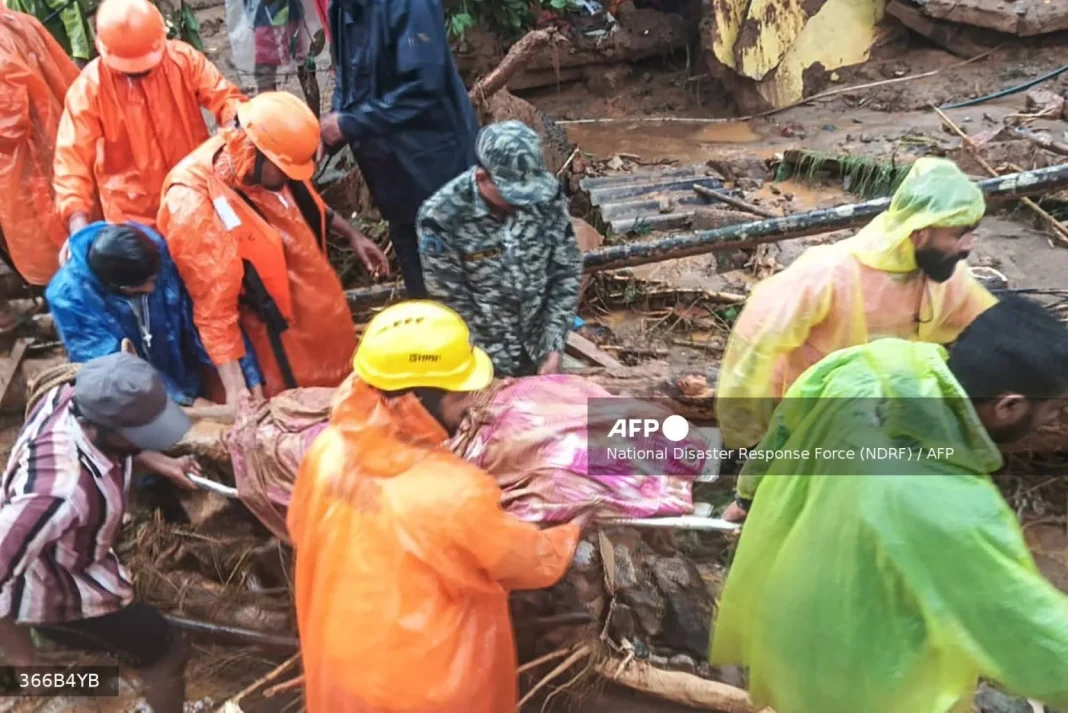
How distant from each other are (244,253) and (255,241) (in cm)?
5

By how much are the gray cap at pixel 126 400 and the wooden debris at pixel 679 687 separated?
4.68 feet

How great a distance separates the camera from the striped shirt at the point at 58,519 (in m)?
2.21

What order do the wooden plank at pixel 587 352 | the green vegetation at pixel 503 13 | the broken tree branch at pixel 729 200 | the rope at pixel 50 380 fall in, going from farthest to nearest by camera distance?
the green vegetation at pixel 503 13 → the broken tree branch at pixel 729 200 → the wooden plank at pixel 587 352 → the rope at pixel 50 380

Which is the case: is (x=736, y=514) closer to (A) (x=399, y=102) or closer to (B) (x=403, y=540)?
(B) (x=403, y=540)

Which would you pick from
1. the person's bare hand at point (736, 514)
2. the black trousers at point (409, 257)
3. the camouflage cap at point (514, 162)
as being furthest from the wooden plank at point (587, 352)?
the person's bare hand at point (736, 514)

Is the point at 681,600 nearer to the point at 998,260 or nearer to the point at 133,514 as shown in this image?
the point at 133,514

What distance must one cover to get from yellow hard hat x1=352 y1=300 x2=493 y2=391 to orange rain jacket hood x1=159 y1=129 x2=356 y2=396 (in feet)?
3.44

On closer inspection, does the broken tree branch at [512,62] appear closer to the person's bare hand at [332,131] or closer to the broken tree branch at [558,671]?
the person's bare hand at [332,131]

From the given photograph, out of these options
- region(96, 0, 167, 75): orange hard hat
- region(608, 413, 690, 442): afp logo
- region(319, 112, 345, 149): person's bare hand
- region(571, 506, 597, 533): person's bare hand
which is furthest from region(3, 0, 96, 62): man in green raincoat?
region(571, 506, 597, 533): person's bare hand

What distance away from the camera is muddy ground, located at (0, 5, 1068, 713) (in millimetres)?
4953

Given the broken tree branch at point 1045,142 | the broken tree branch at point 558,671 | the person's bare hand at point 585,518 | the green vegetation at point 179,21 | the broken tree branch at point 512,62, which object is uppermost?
the green vegetation at point 179,21

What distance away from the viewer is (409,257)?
3.63m

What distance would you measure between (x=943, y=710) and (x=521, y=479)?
1.05 metres

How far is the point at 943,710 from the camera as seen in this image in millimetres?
1732
